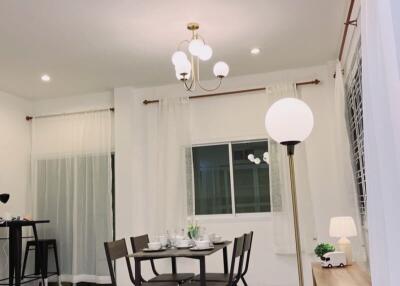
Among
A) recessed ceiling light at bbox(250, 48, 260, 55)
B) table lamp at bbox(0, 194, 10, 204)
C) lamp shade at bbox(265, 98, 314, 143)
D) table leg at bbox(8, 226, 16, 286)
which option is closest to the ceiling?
recessed ceiling light at bbox(250, 48, 260, 55)

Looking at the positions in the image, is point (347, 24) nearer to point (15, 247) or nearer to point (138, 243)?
point (138, 243)

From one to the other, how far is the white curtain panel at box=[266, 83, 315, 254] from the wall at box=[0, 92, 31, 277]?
3.71 metres

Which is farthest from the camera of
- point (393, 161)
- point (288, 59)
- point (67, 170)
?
point (67, 170)

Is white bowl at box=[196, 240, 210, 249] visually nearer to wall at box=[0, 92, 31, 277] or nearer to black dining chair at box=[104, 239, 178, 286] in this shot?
black dining chair at box=[104, 239, 178, 286]

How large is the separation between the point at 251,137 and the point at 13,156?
351 centimetres

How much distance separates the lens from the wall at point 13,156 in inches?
226

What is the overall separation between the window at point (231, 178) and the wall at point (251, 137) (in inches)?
5.9

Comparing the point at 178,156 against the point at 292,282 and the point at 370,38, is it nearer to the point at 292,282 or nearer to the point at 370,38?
the point at 292,282

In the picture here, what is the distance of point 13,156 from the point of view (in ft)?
19.6

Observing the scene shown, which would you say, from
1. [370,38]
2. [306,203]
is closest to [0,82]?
[306,203]

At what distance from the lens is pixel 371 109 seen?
1.51m

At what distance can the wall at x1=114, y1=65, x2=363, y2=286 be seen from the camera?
5156mm

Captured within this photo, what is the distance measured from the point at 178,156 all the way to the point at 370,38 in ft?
13.6

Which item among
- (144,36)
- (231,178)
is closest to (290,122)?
(144,36)
